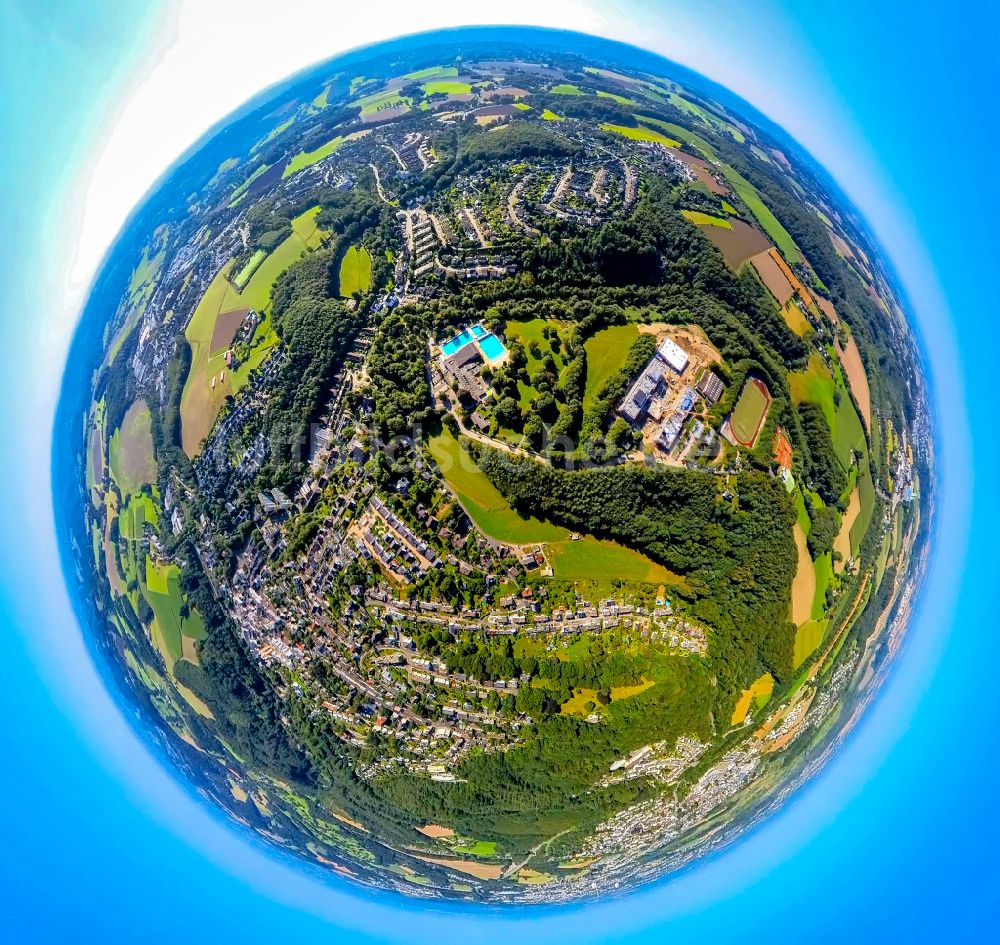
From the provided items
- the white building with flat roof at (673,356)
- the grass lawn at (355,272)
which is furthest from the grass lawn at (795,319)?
the grass lawn at (355,272)

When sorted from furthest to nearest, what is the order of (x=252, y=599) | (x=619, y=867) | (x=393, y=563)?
1. (x=619, y=867)
2. (x=252, y=599)
3. (x=393, y=563)

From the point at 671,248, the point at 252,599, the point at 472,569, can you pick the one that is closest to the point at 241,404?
the point at 252,599

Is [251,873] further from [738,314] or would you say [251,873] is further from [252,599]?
[738,314]

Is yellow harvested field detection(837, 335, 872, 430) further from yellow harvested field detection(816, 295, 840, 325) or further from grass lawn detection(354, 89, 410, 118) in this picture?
grass lawn detection(354, 89, 410, 118)

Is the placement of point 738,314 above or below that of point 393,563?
above

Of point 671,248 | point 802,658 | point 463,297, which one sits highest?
point 671,248

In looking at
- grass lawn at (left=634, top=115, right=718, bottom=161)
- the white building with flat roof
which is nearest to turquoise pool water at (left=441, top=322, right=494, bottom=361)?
the white building with flat roof

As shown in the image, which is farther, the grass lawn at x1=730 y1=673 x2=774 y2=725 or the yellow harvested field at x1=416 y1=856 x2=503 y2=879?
the yellow harvested field at x1=416 y1=856 x2=503 y2=879
